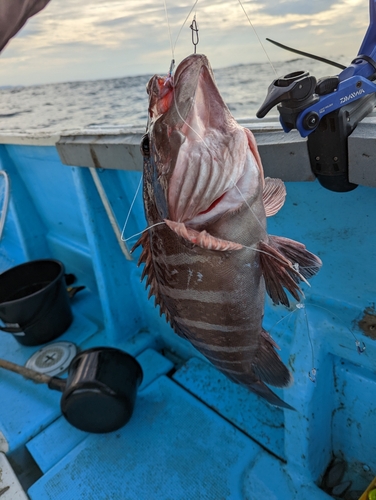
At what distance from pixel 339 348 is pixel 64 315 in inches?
96.4

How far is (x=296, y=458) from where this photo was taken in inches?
75.8

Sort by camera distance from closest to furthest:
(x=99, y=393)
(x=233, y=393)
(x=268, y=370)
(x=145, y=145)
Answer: (x=145, y=145), (x=268, y=370), (x=99, y=393), (x=233, y=393)

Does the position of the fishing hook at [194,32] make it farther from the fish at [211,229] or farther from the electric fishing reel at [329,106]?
the electric fishing reel at [329,106]

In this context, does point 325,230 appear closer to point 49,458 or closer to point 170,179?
point 170,179

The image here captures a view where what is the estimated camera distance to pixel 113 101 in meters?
4.50

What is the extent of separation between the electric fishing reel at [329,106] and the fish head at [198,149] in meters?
0.13

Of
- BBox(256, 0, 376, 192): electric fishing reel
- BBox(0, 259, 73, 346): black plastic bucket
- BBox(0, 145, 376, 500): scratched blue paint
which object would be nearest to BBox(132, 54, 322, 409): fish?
BBox(256, 0, 376, 192): electric fishing reel

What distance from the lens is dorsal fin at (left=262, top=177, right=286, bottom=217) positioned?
124 centimetres

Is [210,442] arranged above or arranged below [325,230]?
below

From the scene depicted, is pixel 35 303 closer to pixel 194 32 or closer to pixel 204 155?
pixel 204 155

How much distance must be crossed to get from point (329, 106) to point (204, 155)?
386 millimetres

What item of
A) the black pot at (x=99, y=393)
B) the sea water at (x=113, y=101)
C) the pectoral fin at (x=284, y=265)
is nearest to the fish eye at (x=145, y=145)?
the pectoral fin at (x=284, y=265)

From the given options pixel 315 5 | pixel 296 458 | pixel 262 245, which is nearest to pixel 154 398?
pixel 296 458

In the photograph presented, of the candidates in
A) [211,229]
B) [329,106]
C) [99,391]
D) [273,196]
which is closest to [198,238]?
[211,229]
